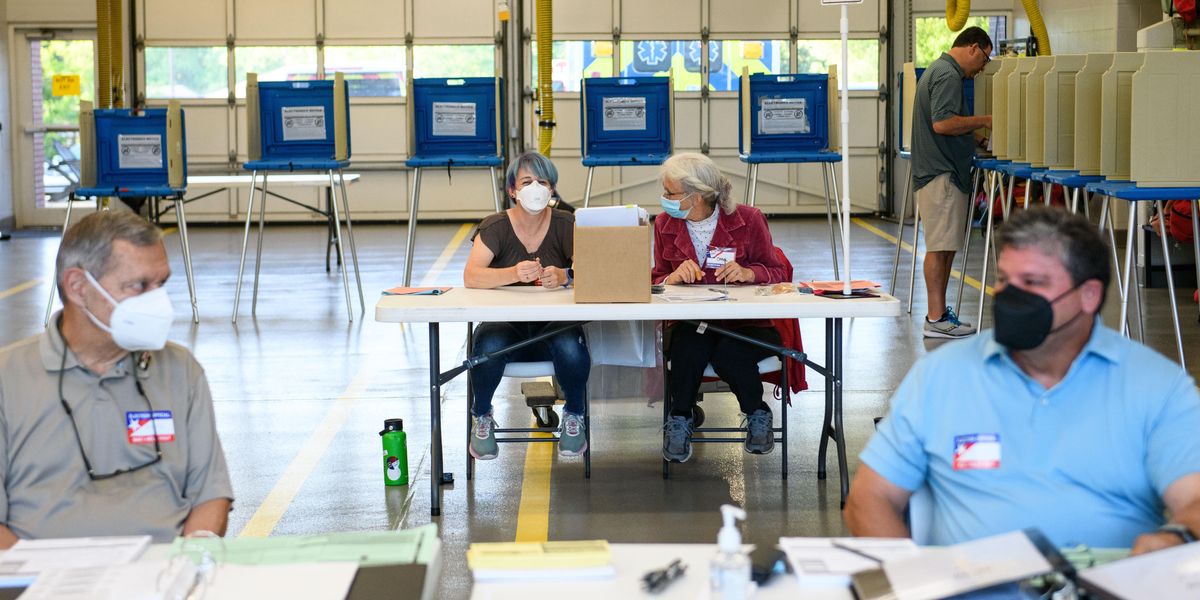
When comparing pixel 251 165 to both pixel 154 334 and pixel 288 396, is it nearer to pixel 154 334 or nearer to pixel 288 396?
pixel 288 396

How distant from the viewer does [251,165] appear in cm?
853

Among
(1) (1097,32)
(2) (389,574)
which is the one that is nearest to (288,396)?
(2) (389,574)

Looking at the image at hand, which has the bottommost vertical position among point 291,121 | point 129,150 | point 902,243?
point 902,243

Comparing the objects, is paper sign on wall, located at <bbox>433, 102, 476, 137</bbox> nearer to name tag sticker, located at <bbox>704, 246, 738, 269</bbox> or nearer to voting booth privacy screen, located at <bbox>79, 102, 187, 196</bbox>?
voting booth privacy screen, located at <bbox>79, 102, 187, 196</bbox>

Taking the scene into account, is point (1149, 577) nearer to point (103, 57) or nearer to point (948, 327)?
point (948, 327)

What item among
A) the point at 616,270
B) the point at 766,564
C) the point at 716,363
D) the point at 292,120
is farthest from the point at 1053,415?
the point at 292,120

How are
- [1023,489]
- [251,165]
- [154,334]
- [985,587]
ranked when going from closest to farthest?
1. [985,587]
2. [1023,489]
3. [154,334]
4. [251,165]

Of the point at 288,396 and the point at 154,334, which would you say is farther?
the point at 288,396

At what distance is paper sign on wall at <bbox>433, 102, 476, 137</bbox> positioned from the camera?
344 inches

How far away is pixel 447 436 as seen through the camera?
18.8ft

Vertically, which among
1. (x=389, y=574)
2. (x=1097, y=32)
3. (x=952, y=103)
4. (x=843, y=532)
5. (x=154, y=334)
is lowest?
(x=843, y=532)

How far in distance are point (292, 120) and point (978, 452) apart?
23.5ft

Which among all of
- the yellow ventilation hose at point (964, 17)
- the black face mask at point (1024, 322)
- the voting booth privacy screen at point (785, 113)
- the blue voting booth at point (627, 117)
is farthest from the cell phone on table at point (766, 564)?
the yellow ventilation hose at point (964, 17)

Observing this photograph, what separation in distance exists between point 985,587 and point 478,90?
23.9 ft
